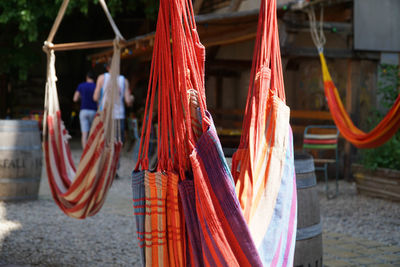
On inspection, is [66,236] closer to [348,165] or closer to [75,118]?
[348,165]

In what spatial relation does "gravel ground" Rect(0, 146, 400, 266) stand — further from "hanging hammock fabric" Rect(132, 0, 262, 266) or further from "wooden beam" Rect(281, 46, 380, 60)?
"wooden beam" Rect(281, 46, 380, 60)

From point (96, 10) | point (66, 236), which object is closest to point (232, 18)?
point (66, 236)

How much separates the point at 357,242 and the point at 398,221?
90 centimetres

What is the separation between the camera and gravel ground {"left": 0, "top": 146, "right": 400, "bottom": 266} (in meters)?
3.20

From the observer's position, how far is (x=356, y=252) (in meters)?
3.34

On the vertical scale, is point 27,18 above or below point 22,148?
above

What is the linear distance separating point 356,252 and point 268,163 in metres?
1.90

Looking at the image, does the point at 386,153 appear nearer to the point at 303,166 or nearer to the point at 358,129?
the point at 358,129

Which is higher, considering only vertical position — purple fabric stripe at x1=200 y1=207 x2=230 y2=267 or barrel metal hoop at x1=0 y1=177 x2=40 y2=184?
purple fabric stripe at x1=200 y1=207 x2=230 y2=267

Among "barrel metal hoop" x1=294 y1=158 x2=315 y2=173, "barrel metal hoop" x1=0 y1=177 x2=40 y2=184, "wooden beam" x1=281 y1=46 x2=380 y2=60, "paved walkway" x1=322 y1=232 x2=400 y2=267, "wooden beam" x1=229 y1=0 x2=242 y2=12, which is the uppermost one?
"wooden beam" x1=229 y1=0 x2=242 y2=12

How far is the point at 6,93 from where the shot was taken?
13.6 metres

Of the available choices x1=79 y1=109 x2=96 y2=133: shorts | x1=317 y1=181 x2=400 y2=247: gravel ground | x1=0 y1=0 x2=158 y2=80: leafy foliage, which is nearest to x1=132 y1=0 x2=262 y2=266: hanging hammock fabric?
x1=317 y1=181 x2=400 y2=247: gravel ground

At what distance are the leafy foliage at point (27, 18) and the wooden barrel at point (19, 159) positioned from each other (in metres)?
4.35

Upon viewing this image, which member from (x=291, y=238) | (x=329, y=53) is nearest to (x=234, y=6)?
(x=329, y=53)
